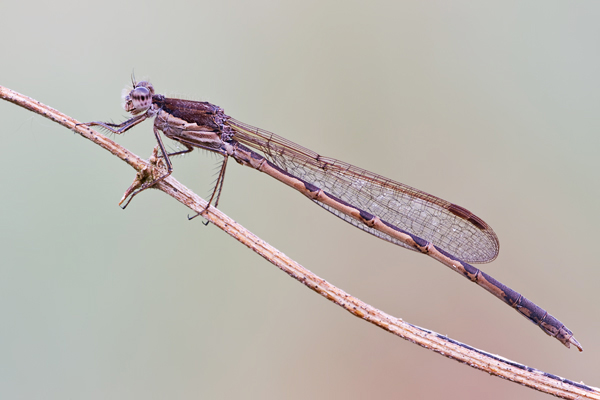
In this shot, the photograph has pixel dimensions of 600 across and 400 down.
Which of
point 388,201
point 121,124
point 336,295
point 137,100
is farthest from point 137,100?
point 388,201

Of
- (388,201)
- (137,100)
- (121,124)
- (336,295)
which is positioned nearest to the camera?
(336,295)

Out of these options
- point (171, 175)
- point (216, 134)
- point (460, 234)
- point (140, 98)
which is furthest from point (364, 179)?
point (140, 98)

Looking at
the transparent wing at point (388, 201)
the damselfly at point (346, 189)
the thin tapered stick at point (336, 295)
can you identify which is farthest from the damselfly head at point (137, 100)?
the transparent wing at point (388, 201)

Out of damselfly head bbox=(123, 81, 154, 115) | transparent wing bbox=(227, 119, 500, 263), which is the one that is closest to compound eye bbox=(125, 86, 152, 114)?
damselfly head bbox=(123, 81, 154, 115)

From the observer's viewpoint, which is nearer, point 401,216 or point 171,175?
point 171,175

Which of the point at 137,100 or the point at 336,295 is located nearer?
the point at 336,295

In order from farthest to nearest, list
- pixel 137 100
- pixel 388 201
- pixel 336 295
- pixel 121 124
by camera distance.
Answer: pixel 388 201, pixel 137 100, pixel 121 124, pixel 336 295

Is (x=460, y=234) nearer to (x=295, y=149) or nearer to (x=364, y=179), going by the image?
(x=364, y=179)

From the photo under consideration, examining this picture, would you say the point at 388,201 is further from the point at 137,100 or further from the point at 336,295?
the point at 137,100
